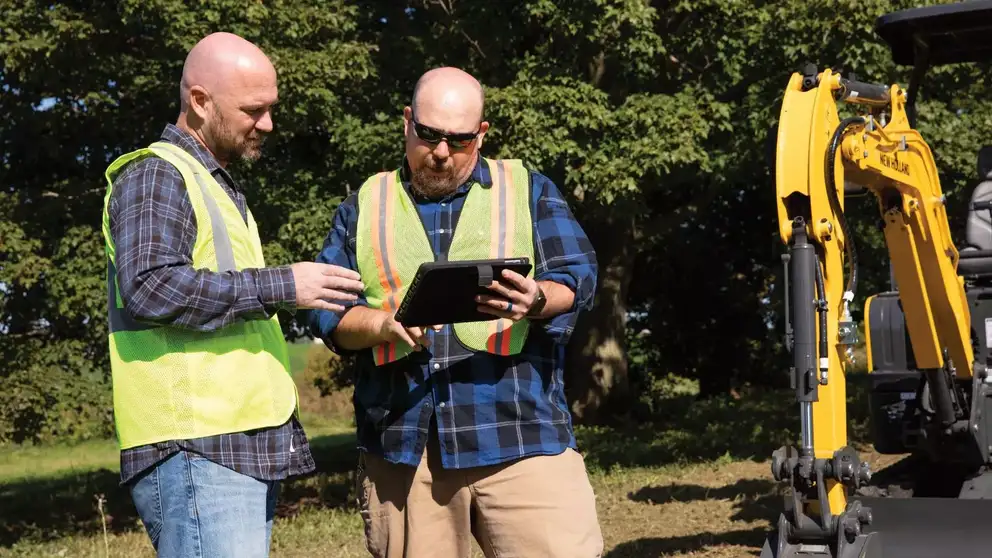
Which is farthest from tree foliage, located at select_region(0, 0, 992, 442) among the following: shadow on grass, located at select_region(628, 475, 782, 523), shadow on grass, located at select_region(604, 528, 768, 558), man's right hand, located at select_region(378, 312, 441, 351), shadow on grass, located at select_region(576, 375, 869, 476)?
man's right hand, located at select_region(378, 312, 441, 351)

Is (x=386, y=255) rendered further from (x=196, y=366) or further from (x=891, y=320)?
(x=891, y=320)

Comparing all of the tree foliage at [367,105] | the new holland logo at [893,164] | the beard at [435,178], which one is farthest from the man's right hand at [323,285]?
the tree foliage at [367,105]

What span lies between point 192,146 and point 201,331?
1.64 ft

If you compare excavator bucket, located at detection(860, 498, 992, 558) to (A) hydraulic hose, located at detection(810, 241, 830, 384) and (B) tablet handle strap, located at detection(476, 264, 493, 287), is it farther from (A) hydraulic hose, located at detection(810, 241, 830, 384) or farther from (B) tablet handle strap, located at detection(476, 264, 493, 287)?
(B) tablet handle strap, located at detection(476, 264, 493, 287)

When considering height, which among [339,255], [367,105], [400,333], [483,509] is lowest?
[483,509]

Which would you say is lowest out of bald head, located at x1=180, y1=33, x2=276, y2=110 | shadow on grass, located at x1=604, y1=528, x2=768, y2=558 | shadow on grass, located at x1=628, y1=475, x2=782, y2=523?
shadow on grass, located at x1=628, y1=475, x2=782, y2=523

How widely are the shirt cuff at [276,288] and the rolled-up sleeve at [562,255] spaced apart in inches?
32.2

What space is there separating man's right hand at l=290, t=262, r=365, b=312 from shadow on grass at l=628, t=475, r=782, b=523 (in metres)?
7.29

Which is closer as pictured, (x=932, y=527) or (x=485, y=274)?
(x=485, y=274)

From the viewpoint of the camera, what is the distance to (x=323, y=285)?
3252 millimetres

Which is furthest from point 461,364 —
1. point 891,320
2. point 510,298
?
point 891,320

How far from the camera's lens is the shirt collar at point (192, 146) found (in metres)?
3.34

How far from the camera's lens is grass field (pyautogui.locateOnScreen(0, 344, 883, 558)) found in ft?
32.1

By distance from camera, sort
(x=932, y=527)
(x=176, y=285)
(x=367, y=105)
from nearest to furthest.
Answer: (x=176, y=285), (x=932, y=527), (x=367, y=105)
